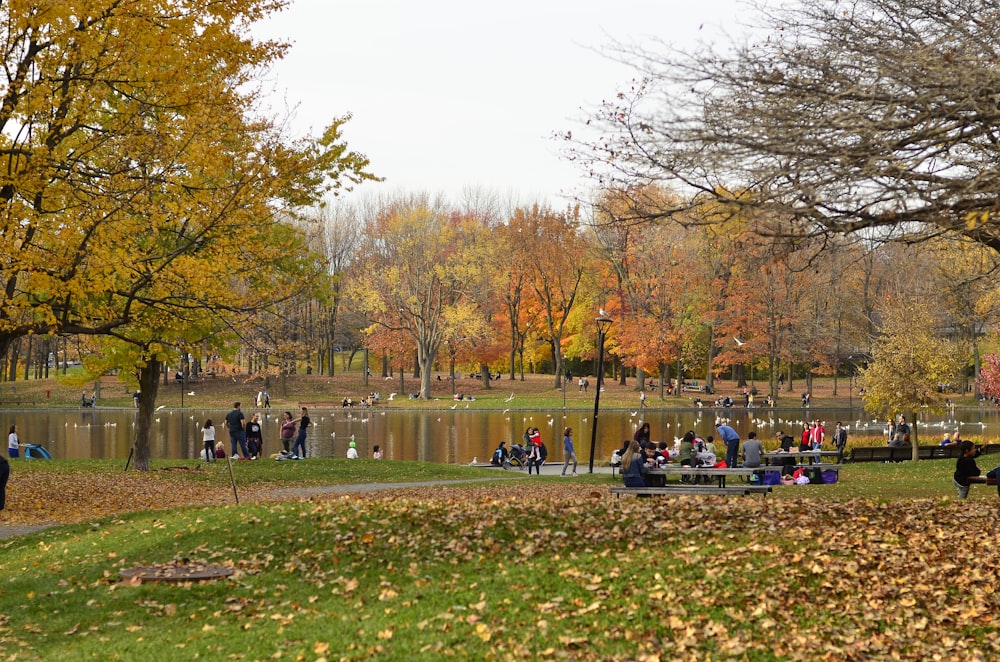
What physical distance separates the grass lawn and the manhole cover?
0.14m

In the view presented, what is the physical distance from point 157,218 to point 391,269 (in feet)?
176

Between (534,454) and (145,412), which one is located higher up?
(145,412)

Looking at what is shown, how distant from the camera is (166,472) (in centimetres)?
2394

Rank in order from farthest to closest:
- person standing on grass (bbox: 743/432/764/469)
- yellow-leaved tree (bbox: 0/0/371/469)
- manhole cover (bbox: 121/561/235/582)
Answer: person standing on grass (bbox: 743/432/764/469) → yellow-leaved tree (bbox: 0/0/371/469) → manhole cover (bbox: 121/561/235/582)

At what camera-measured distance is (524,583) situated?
9586mm

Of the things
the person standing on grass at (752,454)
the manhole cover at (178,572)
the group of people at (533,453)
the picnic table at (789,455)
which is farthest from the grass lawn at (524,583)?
the group of people at (533,453)

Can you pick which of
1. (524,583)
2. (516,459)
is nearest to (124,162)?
(524,583)

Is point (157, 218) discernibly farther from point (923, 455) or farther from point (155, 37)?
point (923, 455)

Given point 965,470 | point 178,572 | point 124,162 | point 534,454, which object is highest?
point 124,162

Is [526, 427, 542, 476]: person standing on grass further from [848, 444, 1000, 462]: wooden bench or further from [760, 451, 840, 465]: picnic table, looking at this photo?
[848, 444, 1000, 462]: wooden bench

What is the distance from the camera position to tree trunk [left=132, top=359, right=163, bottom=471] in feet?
82.0

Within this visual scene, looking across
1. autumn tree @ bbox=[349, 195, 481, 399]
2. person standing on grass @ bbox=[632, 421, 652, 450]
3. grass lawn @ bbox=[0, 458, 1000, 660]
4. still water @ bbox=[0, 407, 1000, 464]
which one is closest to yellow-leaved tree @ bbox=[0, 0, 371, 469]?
grass lawn @ bbox=[0, 458, 1000, 660]

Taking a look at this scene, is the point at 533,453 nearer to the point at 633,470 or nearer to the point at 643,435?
the point at 643,435

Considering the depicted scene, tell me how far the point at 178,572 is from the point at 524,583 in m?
4.09
